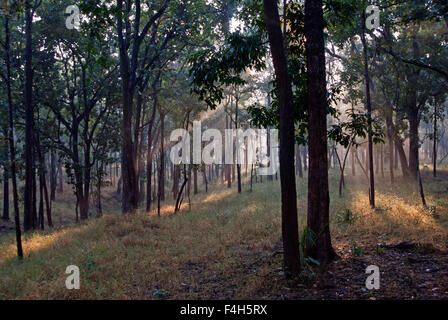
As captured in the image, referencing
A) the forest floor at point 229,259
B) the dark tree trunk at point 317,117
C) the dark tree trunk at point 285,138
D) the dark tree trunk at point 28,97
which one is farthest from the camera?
the dark tree trunk at point 28,97

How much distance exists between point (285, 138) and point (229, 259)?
154 inches

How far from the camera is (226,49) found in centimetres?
670

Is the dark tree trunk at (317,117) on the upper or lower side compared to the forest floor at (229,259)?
upper

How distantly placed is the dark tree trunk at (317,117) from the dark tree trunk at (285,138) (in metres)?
0.85

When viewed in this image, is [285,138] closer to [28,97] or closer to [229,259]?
[229,259]

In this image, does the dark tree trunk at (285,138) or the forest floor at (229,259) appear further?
the forest floor at (229,259)

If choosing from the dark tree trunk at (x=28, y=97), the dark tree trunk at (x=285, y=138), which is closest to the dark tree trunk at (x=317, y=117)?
the dark tree trunk at (x=285, y=138)

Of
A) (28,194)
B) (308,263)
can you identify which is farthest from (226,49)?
(28,194)

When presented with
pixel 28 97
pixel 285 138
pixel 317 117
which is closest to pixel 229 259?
pixel 285 138

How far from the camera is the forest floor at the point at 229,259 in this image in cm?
583

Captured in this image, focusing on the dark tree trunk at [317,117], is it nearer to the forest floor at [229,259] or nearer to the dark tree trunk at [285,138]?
the dark tree trunk at [285,138]

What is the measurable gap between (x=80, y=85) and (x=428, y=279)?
749 inches
